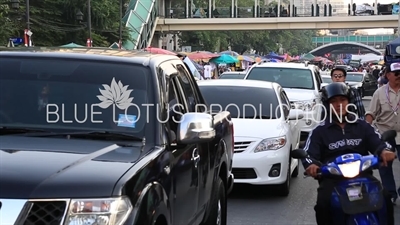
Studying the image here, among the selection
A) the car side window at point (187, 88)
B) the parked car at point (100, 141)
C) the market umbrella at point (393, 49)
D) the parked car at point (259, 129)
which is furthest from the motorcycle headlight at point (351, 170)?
the market umbrella at point (393, 49)

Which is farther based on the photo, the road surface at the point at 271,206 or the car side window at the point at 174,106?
the road surface at the point at 271,206

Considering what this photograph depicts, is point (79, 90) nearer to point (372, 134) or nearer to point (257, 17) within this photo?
point (372, 134)

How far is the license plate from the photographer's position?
517 centimetres

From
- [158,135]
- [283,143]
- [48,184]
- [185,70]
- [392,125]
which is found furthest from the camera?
[283,143]

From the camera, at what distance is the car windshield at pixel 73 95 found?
4719mm

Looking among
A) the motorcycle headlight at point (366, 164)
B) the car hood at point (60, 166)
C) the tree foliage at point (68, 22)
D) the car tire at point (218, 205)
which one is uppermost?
the tree foliage at point (68, 22)

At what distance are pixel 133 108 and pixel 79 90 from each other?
41cm

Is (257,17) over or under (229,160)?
over

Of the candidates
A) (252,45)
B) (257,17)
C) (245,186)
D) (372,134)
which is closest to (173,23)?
(257,17)

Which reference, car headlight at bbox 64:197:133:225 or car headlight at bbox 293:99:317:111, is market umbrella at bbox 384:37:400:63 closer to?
car headlight at bbox 293:99:317:111

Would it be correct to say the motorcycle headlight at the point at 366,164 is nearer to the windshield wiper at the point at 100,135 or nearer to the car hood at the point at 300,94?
the windshield wiper at the point at 100,135

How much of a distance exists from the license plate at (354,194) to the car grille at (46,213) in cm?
248

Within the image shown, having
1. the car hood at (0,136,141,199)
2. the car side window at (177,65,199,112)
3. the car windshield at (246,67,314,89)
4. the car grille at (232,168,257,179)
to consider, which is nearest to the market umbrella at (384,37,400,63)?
the car windshield at (246,67,314,89)

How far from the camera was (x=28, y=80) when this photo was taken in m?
4.93
